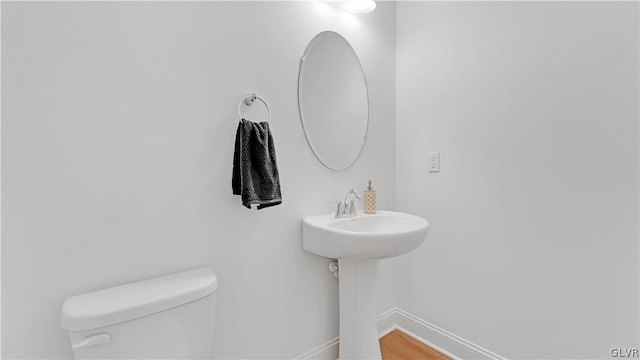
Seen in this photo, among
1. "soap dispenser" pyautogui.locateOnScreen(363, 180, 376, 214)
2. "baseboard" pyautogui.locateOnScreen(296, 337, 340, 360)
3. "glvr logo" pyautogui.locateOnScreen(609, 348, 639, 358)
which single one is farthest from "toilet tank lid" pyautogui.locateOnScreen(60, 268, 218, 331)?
"glvr logo" pyautogui.locateOnScreen(609, 348, 639, 358)

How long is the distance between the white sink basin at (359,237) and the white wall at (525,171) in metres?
0.43

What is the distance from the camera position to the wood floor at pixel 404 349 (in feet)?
5.01

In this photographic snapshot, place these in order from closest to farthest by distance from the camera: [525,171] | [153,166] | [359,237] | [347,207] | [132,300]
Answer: [132,300]
[153,166]
[359,237]
[525,171]
[347,207]

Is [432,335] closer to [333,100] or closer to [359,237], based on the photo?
[359,237]

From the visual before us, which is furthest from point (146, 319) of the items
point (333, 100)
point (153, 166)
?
point (333, 100)

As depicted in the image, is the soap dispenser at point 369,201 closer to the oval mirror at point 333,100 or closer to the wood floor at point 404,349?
the oval mirror at point 333,100

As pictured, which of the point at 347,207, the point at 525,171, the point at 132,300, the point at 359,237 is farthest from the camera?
the point at 347,207

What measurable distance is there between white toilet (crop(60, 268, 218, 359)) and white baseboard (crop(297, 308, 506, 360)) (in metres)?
0.67

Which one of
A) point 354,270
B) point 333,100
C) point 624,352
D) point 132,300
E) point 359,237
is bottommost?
point 624,352

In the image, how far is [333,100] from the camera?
1.51 metres

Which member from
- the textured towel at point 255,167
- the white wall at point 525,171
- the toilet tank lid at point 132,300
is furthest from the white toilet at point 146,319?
the white wall at point 525,171

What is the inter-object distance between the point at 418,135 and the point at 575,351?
47.1 inches

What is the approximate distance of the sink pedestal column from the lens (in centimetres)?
128

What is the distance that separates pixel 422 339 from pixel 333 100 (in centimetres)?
148
